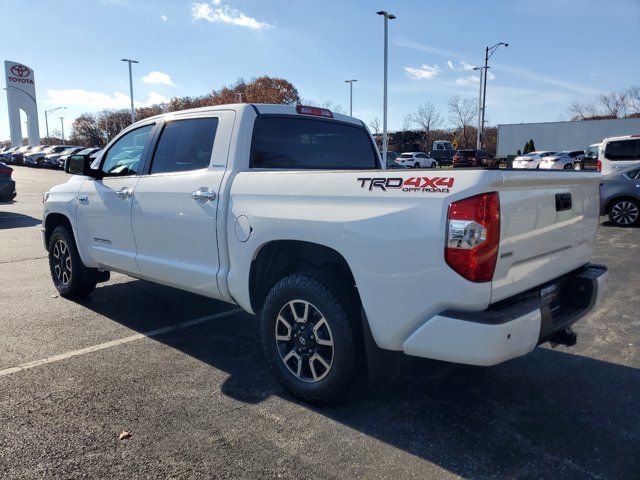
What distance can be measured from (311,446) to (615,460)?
1.62m

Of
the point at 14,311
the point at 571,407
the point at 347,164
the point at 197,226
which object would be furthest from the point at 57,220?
the point at 571,407

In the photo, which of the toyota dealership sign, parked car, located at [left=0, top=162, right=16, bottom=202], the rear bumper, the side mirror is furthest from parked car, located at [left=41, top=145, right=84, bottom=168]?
the rear bumper

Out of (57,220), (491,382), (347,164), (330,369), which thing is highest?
(347,164)

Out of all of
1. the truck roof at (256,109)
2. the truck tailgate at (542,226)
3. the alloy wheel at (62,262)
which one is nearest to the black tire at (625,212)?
the truck tailgate at (542,226)

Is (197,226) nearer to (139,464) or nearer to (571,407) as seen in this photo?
(139,464)

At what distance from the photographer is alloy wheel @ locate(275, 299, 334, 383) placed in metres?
3.21

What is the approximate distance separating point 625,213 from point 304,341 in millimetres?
10699

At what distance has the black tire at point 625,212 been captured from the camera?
444 inches

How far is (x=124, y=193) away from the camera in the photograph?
4.61 m

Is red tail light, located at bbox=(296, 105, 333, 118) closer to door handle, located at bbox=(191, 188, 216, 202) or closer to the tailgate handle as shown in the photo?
door handle, located at bbox=(191, 188, 216, 202)

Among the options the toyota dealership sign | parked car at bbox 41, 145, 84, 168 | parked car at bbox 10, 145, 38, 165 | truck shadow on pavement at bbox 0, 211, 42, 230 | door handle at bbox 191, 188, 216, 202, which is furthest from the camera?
the toyota dealership sign

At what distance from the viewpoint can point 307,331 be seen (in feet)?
10.8

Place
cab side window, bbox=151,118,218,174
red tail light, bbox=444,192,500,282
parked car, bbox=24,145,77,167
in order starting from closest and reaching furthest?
red tail light, bbox=444,192,500,282 → cab side window, bbox=151,118,218,174 → parked car, bbox=24,145,77,167

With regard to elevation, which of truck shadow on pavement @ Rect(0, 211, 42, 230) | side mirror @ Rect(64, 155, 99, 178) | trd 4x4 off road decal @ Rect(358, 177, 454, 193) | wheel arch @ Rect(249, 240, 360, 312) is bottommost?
truck shadow on pavement @ Rect(0, 211, 42, 230)
